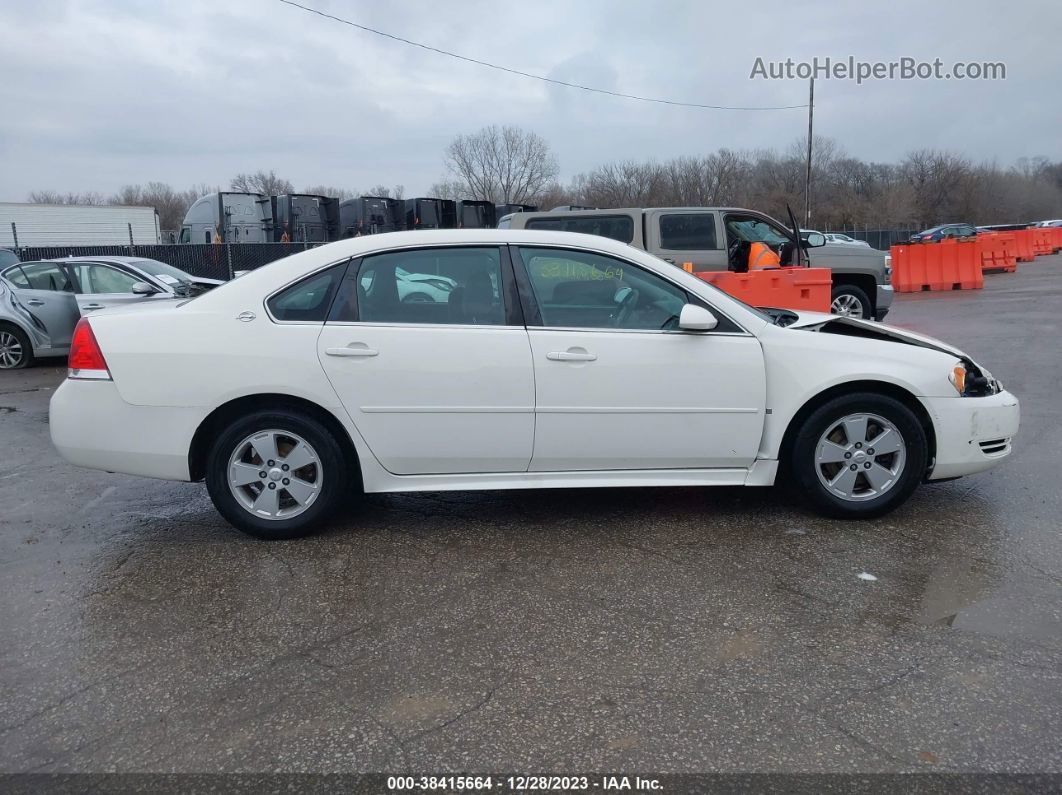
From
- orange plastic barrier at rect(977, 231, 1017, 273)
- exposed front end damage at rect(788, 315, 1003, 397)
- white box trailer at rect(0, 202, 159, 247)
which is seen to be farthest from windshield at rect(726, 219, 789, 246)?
white box trailer at rect(0, 202, 159, 247)

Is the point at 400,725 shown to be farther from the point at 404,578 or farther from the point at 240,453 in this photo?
the point at 240,453

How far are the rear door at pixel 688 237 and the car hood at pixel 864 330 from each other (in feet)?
16.7

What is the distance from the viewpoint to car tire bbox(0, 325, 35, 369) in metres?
11.5

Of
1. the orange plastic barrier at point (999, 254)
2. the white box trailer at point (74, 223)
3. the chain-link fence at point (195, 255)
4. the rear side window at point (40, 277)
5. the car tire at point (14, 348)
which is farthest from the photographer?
the white box trailer at point (74, 223)

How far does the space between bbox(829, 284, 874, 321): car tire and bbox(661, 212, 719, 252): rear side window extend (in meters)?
3.07

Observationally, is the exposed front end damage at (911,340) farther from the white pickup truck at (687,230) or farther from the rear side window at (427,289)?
the white pickup truck at (687,230)

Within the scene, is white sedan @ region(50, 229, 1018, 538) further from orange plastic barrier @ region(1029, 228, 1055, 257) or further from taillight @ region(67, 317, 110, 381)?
orange plastic barrier @ region(1029, 228, 1055, 257)

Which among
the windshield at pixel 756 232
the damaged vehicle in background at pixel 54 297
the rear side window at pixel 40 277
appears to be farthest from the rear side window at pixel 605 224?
the rear side window at pixel 40 277

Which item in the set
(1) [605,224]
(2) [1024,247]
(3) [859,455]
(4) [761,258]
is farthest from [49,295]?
(2) [1024,247]

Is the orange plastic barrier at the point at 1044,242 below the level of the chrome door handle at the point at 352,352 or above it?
above

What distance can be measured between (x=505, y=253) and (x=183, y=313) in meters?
1.71

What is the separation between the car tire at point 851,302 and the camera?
12.2 m

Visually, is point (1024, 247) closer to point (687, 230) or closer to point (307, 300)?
point (687, 230)

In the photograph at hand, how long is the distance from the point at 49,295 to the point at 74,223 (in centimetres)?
2999
